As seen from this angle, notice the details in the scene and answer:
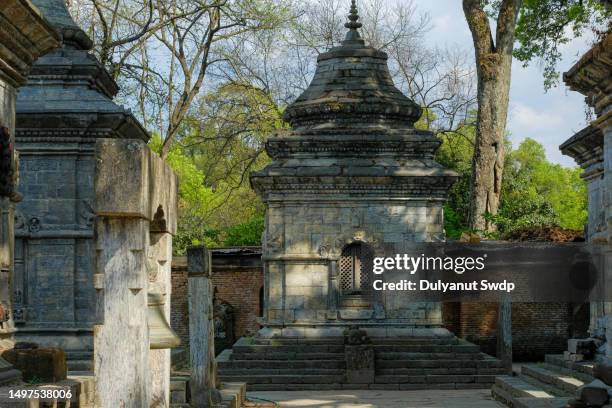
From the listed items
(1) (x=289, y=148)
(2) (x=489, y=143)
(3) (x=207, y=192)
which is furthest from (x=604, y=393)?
(3) (x=207, y=192)

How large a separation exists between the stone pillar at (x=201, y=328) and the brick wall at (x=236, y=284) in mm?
12375

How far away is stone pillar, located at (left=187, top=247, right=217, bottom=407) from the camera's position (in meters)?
11.8

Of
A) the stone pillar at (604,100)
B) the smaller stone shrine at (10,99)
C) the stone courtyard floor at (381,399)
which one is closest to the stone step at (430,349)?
the stone courtyard floor at (381,399)

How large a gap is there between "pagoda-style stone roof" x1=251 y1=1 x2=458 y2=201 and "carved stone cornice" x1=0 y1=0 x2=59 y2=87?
33.9ft

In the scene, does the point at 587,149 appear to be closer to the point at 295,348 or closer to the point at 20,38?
the point at 295,348

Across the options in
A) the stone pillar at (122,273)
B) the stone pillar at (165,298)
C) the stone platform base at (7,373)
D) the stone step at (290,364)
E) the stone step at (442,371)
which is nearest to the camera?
the stone pillar at (122,273)

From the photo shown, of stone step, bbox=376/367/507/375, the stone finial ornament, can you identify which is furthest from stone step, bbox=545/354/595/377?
the stone finial ornament

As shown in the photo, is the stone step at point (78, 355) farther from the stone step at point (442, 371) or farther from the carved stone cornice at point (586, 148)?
the carved stone cornice at point (586, 148)

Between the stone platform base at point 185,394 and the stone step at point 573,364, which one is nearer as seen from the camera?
the stone platform base at point 185,394

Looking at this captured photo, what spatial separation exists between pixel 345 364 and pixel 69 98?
755 cm

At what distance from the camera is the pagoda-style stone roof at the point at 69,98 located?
1410 centimetres

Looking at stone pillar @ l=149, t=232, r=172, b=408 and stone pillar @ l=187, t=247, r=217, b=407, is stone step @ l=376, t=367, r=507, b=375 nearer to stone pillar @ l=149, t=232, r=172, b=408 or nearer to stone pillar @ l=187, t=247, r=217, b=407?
stone pillar @ l=187, t=247, r=217, b=407

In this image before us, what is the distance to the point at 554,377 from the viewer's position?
14016 millimetres

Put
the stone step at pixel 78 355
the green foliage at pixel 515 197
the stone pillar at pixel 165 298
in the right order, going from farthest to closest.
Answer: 1. the green foliage at pixel 515 197
2. the stone step at pixel 78 355
3. the stone pillar at pixel 165 298
